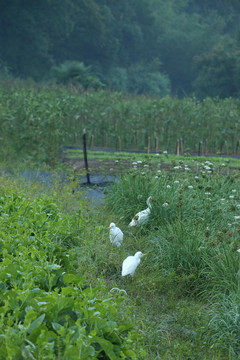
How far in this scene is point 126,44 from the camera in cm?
4419

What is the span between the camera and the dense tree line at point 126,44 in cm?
3641

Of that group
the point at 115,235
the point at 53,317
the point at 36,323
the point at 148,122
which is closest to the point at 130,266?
the point at 115,235

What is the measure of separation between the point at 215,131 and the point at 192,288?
1366 cm

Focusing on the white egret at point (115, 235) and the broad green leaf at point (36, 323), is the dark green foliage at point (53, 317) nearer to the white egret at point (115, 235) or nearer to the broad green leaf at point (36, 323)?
the broad green leaf at point (36, 323)

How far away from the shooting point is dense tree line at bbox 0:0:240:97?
36.4 m

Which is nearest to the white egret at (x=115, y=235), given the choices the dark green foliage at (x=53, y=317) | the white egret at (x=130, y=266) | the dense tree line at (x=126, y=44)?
the white egret at (x=130, y=266)

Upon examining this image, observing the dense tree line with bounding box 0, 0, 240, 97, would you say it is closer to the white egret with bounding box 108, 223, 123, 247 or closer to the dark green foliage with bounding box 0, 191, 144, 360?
the white egret with bounding box 108, 223, 123, 247

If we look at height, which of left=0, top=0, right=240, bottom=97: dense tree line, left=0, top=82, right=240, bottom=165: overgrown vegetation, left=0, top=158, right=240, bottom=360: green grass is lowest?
left=0, top=158, right=240, bottom=360: green grass

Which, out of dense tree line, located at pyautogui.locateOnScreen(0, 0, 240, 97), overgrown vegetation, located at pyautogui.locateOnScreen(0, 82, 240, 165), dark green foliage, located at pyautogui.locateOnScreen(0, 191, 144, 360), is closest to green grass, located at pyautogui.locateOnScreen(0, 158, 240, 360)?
dark green foliage, located at pyautogui.locateOnScreen(0, 191, 144, 360)

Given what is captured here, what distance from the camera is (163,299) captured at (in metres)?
5.20

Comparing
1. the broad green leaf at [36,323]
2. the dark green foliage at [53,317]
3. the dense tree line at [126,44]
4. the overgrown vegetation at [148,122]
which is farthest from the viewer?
the dense tree line at [126,44]

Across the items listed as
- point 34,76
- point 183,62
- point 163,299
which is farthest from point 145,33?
point 163,299

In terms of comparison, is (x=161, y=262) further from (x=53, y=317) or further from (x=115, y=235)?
(x=53, y=317)

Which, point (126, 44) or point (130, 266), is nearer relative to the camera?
point (130, 266)
